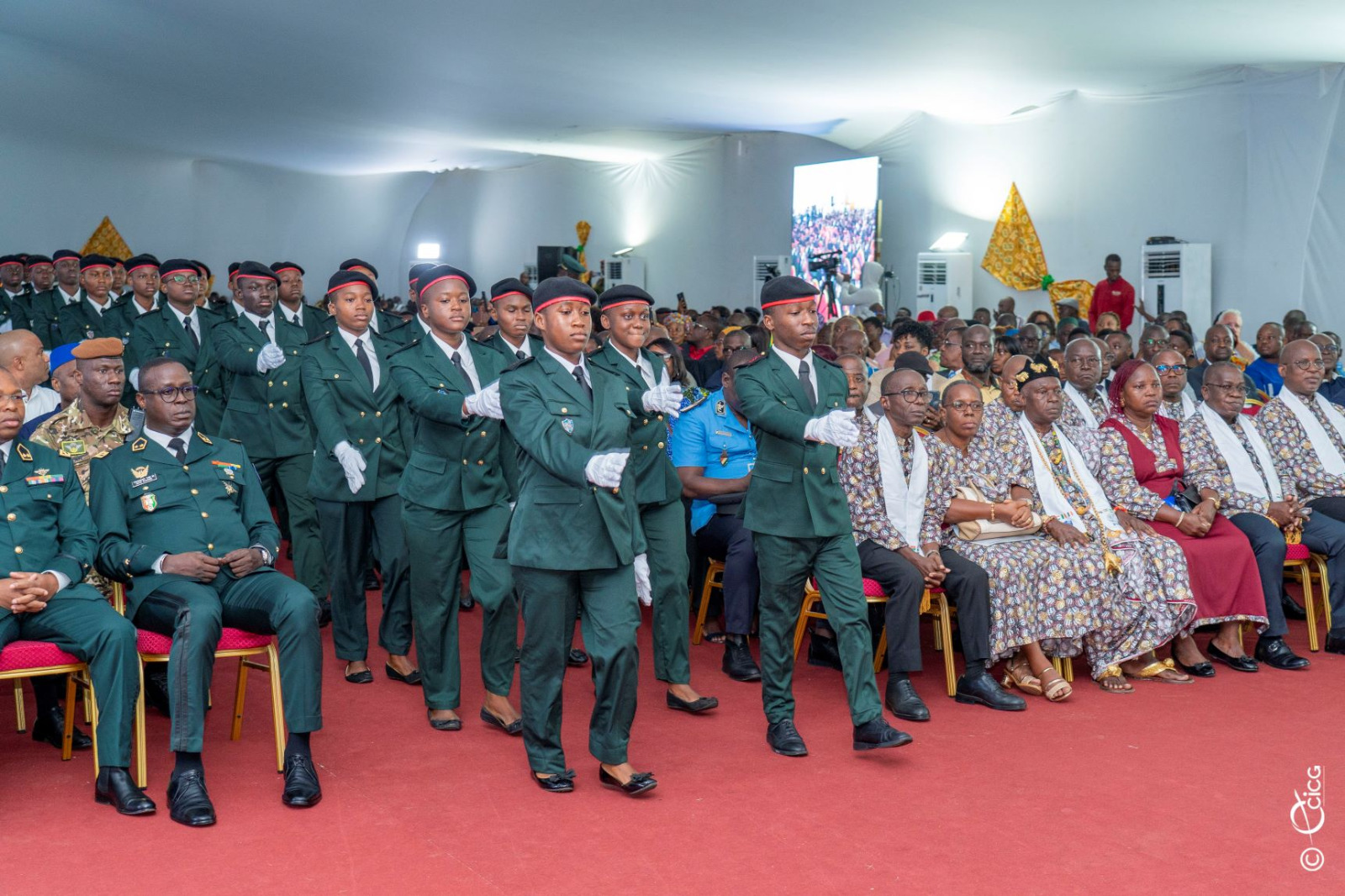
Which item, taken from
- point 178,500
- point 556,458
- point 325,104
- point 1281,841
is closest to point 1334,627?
point 1281,841

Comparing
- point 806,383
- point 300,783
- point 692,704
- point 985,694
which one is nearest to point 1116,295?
point 985,694

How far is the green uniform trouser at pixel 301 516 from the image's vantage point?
6012 mm

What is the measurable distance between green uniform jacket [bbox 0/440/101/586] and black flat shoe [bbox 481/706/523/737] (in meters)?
1.39

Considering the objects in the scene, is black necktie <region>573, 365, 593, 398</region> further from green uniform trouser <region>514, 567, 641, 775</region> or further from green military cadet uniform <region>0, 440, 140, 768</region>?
green military cadet uniform <region>0, 440, 140, 768</region>

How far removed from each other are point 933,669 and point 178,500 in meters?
3.15

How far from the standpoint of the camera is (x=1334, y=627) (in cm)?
572

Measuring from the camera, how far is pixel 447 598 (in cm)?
467

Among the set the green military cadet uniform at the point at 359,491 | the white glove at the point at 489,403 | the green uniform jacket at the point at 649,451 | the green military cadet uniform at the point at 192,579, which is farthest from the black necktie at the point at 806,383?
the green military cadet uniform at the point at 192,579

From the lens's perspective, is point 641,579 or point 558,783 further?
point 641,579

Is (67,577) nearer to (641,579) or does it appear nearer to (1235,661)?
(641,579)

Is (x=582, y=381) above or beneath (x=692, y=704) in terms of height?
above

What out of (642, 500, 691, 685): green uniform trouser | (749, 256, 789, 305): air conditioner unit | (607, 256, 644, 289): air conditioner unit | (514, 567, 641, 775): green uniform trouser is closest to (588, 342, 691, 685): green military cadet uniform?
(642, 500, 691, 685): green uniform trouser

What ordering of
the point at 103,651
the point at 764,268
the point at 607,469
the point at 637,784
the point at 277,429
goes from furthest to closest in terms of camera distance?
1. the point at 764,268
2. the point at 277,429
3. the point at 637,784
4. the point at 103,651
5. the point at 607,469

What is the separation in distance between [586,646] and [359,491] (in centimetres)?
150
